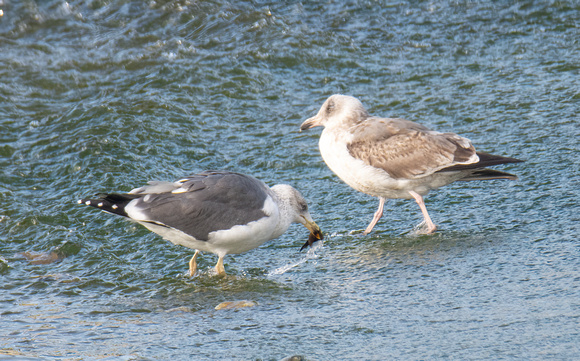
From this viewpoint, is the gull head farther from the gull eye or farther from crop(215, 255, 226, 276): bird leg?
the gull eye

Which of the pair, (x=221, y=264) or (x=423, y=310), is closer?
(x=423, y=310)

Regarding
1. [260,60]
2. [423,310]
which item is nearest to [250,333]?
[423,310]

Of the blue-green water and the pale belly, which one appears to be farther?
the pale belly

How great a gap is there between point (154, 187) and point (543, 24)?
722cm

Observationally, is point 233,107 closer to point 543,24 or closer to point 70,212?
point 70,212

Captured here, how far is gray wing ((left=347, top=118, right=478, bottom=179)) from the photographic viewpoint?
588cm

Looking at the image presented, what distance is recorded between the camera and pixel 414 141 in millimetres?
6066

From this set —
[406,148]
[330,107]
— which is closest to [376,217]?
[406,148]

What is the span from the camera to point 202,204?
5293mm

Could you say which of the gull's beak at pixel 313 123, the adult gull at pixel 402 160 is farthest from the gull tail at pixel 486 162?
the gull's beak at pixel 313 123

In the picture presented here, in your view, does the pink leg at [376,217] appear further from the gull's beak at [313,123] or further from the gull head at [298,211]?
the gull's beak at [313,123]

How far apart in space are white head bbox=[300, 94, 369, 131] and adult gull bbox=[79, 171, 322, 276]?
1.38m

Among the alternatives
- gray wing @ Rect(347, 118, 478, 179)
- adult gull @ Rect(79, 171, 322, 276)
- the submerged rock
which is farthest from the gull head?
the submerged rock

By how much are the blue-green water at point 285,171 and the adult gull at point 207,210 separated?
0.30 meters
